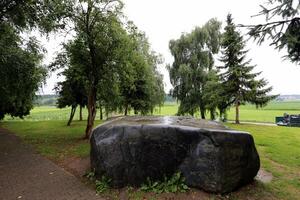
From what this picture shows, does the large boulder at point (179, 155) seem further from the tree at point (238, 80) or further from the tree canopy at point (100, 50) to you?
the tree at point (238, 80)

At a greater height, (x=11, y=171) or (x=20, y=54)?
(x=20, y=54)

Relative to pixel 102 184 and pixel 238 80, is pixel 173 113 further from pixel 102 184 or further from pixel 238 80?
pixel 102 184

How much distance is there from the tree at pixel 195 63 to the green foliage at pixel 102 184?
1707cm

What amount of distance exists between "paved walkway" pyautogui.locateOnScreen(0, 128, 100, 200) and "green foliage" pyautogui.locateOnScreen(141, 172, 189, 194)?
127cm

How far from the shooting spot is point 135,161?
20.6ft

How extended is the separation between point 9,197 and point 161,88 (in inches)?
711

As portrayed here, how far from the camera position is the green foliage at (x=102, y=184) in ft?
20.5

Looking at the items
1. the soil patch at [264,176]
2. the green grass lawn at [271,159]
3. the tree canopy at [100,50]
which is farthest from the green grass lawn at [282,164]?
the tree canopy at [100,50]

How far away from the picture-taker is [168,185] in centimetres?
583

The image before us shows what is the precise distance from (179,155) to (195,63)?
59.3 feet

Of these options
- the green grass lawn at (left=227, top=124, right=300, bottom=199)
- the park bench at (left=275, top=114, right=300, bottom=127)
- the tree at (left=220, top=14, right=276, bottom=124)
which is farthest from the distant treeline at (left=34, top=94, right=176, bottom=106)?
the green grass lawn at (left=227, top=124, right=300, bottom=199)

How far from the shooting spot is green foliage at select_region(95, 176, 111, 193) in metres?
6.24

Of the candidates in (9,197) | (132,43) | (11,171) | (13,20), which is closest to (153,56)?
(132,43)

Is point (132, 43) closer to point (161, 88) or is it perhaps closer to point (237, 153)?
point (237, 153)
